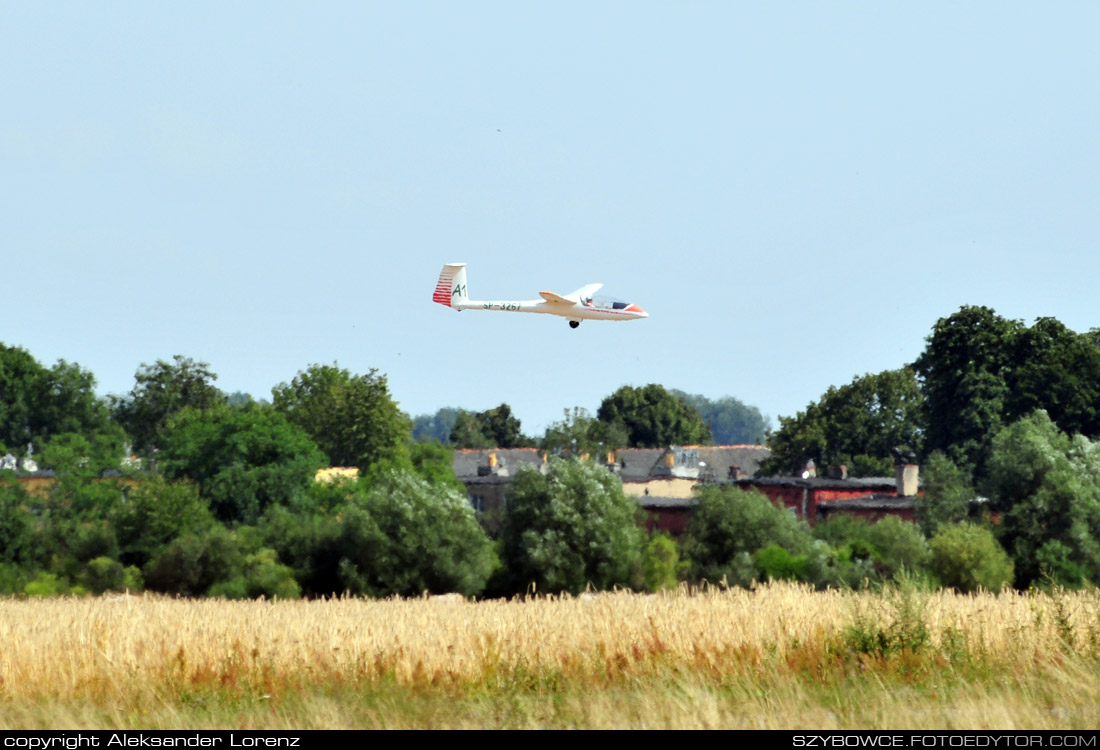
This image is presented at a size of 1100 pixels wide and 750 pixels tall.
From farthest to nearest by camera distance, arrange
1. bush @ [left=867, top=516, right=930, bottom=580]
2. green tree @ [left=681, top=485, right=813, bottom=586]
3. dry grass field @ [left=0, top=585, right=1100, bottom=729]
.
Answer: green tree @ [left=681, top=485, right=813, bottom=586], bush @ [left=867, top=516, right=930, bottom=580], dry grass field @ [left=0, top=585, right=1100, bottom=729]

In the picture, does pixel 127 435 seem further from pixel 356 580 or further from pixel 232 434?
pixel 356 580

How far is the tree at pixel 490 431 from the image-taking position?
6678 inches

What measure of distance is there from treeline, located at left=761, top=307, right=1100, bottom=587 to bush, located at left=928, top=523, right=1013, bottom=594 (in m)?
0.52

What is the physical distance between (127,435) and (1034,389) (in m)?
→ 80.9

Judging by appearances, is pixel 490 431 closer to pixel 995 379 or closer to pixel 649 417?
pixel 649 417

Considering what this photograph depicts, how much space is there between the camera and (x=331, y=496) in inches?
2970

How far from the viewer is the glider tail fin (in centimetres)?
A: 4341

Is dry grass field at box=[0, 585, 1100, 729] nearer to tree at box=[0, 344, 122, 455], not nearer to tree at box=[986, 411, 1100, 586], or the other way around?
tree at box=[986, 411, 1100, 586]

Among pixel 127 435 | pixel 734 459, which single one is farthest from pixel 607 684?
pixel 734 459

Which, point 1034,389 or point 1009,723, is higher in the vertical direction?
point 1034,389

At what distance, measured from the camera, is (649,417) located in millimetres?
165875

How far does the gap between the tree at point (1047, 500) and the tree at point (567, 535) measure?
16573 millimetres

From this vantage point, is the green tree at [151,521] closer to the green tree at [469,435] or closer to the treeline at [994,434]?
the treeline at [994,434]

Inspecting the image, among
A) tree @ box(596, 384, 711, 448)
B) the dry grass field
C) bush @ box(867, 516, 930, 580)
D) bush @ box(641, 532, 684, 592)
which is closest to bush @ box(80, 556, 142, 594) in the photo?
bush @ box(641, 532, 684, 592)
